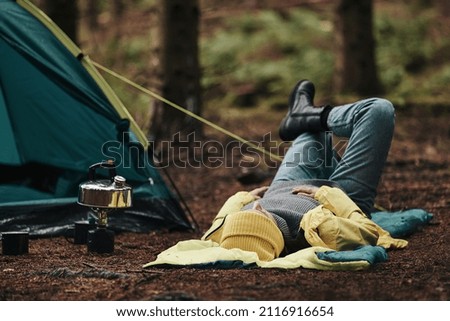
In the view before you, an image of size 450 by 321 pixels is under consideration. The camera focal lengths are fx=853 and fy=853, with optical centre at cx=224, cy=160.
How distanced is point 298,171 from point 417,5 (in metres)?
10.9

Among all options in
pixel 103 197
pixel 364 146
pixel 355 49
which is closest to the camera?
pixel 103 197

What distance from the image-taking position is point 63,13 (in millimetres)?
8094

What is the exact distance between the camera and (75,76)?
18.0 feet

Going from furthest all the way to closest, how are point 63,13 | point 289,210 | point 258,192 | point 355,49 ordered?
point 355,49, point 63,13, point 258,192, point 289,210

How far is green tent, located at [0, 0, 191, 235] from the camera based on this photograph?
5.41m

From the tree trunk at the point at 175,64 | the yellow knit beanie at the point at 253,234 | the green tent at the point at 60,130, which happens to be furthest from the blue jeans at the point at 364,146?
the tree trunk at the point at 175,64

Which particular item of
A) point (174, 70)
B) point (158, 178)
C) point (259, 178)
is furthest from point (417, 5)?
point (158, 178)

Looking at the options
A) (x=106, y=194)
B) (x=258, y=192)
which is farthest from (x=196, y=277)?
(x=258, y=192)

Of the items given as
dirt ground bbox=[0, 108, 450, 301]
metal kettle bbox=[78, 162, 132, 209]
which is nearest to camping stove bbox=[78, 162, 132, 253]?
metal kettle bbox=[78, 162, 132, 209]

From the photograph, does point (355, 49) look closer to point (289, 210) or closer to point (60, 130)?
point (60, 130)

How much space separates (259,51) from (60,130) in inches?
350

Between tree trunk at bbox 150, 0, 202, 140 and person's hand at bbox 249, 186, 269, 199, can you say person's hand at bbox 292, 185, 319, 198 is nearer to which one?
person's hand at bbox 249, 186, 269, 199

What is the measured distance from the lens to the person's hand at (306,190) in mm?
4495
